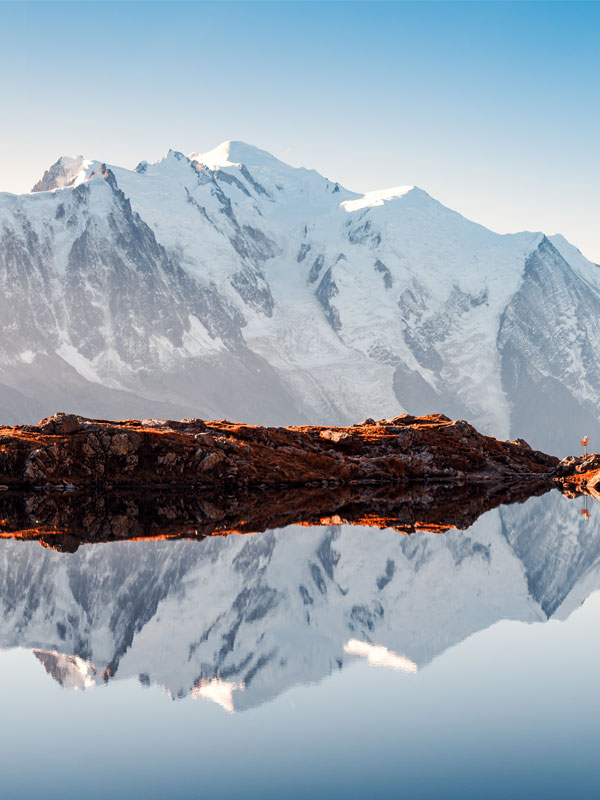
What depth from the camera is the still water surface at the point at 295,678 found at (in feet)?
78.6

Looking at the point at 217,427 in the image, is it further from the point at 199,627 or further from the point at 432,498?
the point at 199,627

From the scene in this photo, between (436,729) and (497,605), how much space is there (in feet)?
66.0

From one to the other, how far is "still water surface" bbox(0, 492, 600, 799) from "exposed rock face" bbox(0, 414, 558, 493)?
5050 centimetres

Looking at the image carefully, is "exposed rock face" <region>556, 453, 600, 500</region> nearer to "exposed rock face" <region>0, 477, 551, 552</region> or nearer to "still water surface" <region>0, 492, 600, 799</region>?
"exposed rock face" <region>0, 477, 551, 552</region>

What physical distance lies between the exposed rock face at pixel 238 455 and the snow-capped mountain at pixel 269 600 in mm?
39588

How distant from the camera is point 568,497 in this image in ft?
359

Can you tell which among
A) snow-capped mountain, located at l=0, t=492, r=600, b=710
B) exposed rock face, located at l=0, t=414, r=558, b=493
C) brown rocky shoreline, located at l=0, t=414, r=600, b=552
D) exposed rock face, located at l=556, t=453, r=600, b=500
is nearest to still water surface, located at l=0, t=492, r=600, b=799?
snow-capped mountain, located at l=0, t=492, r=600, b=710

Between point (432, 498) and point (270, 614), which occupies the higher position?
point (270, 614)

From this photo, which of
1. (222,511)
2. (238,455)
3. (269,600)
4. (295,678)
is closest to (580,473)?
(238,455)

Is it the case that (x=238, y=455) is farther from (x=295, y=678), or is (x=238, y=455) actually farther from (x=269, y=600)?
(x=295, y=678)

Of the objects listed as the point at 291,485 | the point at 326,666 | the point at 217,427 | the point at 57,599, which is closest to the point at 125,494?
the point at 291,485

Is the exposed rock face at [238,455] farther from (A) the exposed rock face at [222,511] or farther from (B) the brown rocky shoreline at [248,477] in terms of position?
(A) the exposed rock face at [222,511]

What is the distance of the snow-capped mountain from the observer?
3347 centimetres

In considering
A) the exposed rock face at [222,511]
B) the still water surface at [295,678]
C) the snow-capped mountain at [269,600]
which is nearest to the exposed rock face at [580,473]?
the exposed rock face at [222,511]
